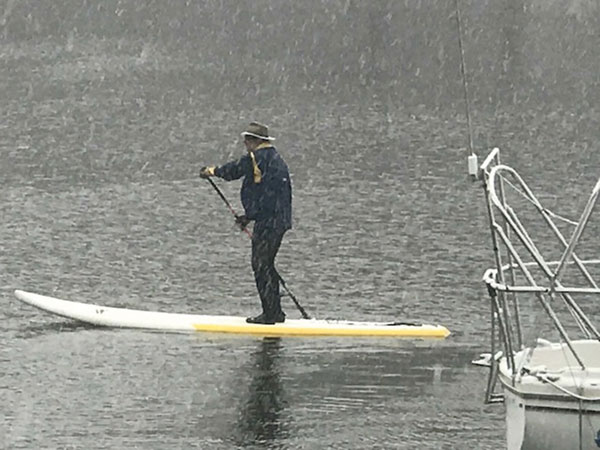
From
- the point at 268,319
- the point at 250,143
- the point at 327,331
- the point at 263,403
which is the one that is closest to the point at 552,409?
the point at 263,403

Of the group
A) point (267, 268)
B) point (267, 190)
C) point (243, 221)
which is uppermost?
point (267, 190)

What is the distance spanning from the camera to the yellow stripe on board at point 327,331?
50.0 feet

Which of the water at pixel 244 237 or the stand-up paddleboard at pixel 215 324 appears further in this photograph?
the stand-up paddleboard at pixel 215 324

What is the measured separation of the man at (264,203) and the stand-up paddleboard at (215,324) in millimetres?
193

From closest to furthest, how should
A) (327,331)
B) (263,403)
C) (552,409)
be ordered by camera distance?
(552,409) < (263,403) < (327,331)

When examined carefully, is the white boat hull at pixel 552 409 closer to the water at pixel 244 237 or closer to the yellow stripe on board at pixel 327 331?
the water at pixel 244 237

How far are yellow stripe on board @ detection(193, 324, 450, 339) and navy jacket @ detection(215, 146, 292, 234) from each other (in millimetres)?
859

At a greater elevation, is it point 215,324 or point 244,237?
point 244,237

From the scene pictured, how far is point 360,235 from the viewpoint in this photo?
20734 millimetres

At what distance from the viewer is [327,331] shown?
607 inches

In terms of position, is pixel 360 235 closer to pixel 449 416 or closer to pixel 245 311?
pixel 245 311

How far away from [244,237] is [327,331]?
5.64 meters

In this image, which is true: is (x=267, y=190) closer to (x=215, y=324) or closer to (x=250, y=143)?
(x=250, y=143)

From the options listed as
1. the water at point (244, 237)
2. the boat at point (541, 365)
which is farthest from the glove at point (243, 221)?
the boat at point (541, 365)
